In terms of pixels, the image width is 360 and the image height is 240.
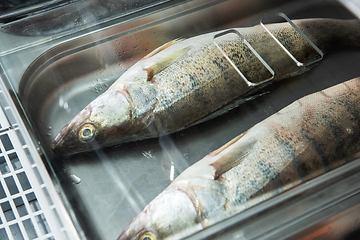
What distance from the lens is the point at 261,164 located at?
4.50 feet

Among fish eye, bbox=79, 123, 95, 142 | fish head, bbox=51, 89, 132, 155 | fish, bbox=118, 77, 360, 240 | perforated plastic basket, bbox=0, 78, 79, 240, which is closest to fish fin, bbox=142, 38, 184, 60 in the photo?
fish head, bbox=51, 89, 132, 155

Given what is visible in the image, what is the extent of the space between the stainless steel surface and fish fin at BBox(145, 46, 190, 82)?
177mm

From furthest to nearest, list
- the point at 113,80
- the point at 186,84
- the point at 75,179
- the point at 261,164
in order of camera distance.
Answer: the point at 113,80 < the point at 186,84 < the point at 75,179 < the point at 261,164

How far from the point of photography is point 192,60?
1726mm

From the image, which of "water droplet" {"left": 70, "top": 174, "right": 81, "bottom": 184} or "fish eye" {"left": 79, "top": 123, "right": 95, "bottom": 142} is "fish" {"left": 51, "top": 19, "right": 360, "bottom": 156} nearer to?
"fish eye" {"left": 79, "top": 123, "right": 95, "bottom": 142}

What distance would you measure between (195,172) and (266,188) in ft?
1.11

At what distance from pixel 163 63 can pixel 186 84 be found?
21 cm

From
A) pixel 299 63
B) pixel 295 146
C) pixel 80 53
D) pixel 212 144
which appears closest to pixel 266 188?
pixel 295 146

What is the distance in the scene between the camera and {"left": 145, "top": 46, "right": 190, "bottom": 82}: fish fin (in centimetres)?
170

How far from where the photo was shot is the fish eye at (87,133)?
60.6 inches

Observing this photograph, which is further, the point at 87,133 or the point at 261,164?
the point at 87,133

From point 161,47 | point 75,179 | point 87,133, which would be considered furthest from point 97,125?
point 161,47

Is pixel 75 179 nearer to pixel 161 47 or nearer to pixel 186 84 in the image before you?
pixel 186 84

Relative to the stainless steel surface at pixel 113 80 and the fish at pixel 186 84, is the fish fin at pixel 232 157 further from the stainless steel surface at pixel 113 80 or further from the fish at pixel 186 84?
the fish at pixel 186 84
